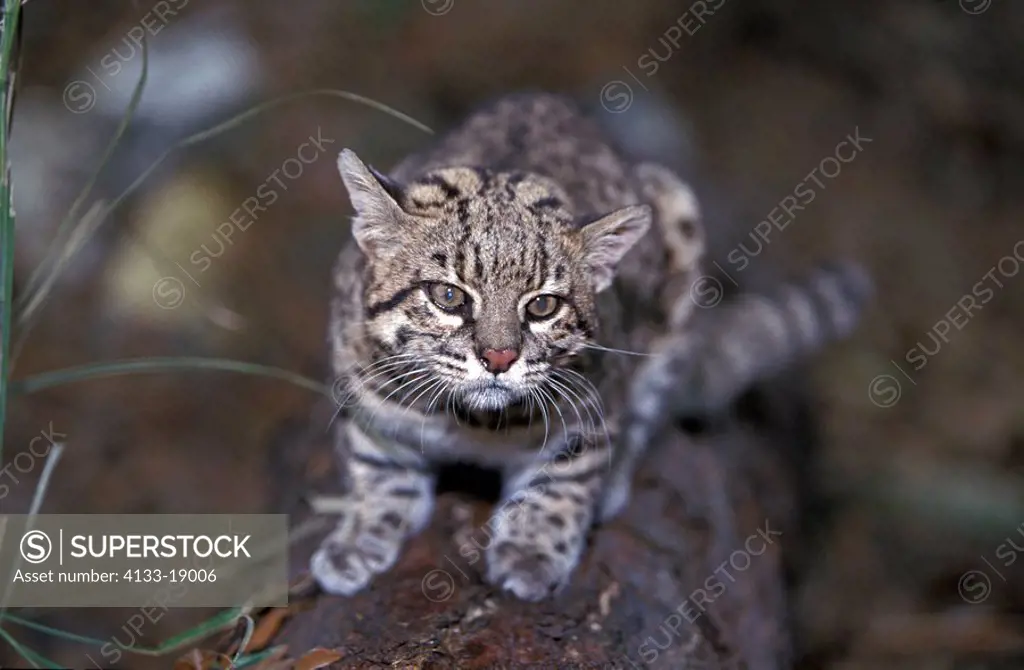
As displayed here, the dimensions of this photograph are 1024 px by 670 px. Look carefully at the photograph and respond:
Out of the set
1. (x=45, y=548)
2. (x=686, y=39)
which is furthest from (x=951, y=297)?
(x=45, y=548)

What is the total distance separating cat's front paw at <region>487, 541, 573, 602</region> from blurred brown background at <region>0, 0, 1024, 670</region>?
139 centimetres

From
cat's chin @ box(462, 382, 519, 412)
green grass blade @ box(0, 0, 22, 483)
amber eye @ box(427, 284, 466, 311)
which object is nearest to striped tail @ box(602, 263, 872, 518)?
cat's chin @ box(462, 382, 519, 412)

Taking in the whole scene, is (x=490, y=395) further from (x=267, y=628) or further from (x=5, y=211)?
(x=5, y=211)

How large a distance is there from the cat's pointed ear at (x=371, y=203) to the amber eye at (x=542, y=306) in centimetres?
51

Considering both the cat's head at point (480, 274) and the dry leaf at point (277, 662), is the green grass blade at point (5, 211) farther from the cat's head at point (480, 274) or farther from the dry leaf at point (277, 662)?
the dry leaf at point (277, 662)

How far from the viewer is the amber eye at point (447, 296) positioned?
3271 millimetres

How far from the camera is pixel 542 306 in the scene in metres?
3.32

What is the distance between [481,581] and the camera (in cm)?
365

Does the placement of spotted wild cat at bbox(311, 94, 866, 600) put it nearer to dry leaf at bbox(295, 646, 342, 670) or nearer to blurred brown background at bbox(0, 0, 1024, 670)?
dry leaf at bbox(295, 646, 342, 670)

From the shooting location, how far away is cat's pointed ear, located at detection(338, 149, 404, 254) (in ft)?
10.3

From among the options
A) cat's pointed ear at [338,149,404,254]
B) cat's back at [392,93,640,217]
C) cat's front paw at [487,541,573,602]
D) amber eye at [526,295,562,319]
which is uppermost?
cat's back at [392,93,640,217]

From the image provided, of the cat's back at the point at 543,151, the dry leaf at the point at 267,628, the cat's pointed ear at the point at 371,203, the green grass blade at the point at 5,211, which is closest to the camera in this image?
the green grass blade at the point at 5,211

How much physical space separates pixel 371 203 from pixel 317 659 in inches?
58.5

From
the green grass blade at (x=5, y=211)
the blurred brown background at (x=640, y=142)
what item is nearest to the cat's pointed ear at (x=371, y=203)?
the green grass blade at (x=5, y=211)
